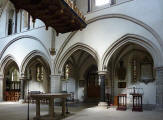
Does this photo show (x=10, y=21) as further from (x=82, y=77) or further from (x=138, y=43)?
(x=138, y=43)

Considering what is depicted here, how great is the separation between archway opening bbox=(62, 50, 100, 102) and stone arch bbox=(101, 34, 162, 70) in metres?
4.43

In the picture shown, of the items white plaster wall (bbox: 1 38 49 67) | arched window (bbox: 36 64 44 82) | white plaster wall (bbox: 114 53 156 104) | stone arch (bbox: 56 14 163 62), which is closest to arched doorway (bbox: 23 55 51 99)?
arched window (bbox: 36 64 44 82)

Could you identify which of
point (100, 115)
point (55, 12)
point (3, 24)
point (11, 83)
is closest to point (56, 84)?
point (100, 115)

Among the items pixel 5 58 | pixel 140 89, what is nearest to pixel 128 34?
pixel 140 89

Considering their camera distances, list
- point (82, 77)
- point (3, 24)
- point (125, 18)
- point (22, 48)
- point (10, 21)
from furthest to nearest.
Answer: point (3, 24) → point (10, 21) → point (82, 77) → point (22, 48) → point (125, 18)

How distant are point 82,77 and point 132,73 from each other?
4.34m

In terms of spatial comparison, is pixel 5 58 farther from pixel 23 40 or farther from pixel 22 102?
pixel 22 102

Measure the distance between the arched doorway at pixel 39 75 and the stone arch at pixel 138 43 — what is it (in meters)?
7.58

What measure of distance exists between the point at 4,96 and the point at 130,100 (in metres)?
10.1

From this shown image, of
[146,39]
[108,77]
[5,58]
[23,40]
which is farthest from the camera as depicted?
[5,58]

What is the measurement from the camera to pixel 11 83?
19688 millimetres

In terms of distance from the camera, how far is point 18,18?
1659 cm

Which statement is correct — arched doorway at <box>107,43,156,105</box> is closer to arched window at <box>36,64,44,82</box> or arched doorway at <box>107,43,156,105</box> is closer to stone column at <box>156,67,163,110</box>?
Result: stone column at <box>156,67,163,110</box>

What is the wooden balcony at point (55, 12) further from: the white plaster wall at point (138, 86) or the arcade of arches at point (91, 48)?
the white plaster wall at point (138, 86)
